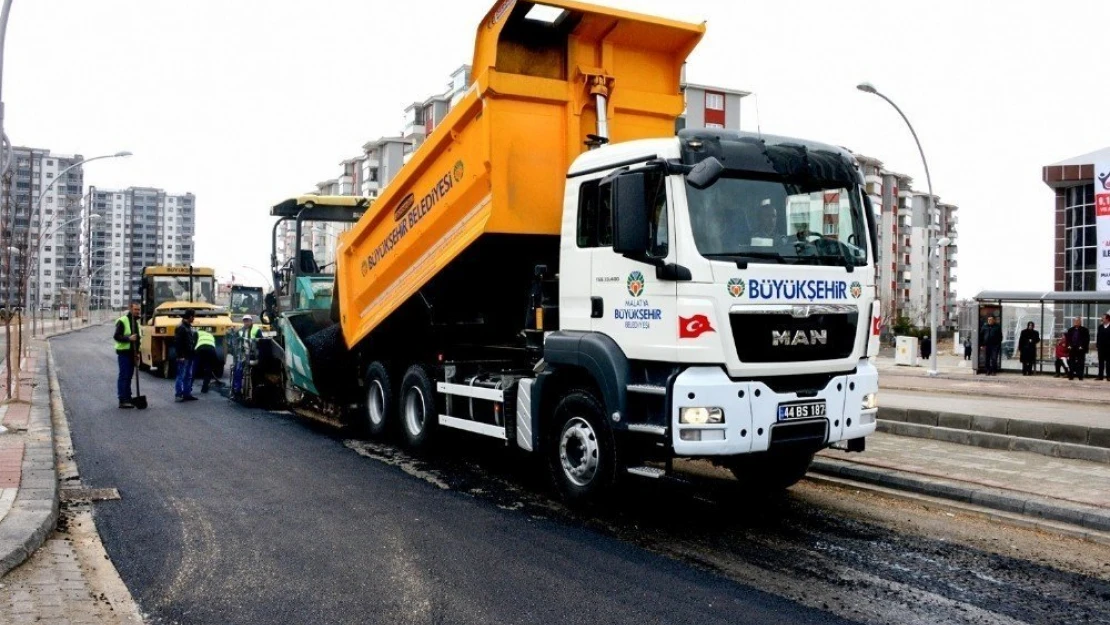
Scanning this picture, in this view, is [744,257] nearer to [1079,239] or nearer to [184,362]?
[184,362]

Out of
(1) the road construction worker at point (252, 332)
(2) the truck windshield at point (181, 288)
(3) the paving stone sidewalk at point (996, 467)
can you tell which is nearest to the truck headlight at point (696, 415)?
(3) the paving stone sidewalk at point (996, 467)

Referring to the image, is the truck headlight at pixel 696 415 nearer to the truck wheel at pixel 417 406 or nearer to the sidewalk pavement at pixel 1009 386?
the truck wheel at pixel 417 406

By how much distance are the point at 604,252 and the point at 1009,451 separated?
5795 millimetres

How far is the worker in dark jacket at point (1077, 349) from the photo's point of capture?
70.9ft

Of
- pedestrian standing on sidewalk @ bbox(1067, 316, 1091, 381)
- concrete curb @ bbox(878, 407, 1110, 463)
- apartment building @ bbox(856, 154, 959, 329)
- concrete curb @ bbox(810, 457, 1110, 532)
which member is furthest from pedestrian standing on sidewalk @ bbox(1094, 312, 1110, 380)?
apartment building @ bbox(856, 154, 959, 329)

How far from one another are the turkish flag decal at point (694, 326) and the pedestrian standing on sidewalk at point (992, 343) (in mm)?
19673

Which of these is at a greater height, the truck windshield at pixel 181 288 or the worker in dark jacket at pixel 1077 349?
the truck windshield at pixel 181 288

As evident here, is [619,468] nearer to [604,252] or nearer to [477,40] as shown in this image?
[604,252]

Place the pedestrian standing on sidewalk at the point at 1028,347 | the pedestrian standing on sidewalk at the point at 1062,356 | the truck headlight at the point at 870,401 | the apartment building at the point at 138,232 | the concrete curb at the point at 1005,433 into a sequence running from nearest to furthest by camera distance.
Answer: the truck headlight at the point at 870,401
the concrete curb at the point at 1005,433
the pedestrian standing on sidewalk at the point at 1062,356
the pedestrian standing on sidewalk at the point at 1028,347
the apartment building at the point at 138,232

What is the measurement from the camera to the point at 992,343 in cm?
Result: 2348

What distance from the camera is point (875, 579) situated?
5449 millimetres

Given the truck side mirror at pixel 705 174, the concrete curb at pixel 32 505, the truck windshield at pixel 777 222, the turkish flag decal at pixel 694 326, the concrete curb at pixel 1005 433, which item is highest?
the truck side mirror at pixel 705 174

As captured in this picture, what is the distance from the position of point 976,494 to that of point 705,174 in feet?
11.9

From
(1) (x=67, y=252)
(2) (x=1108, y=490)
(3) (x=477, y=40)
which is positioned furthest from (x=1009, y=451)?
(1) (x=67, y=252)
